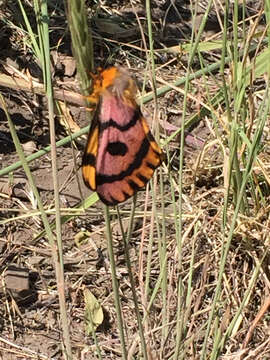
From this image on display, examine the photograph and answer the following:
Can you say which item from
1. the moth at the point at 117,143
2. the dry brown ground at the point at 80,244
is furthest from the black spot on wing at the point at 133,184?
the dry brown ground at the point at 80,244

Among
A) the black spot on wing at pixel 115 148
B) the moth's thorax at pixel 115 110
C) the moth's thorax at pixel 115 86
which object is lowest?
the black spot on wing at pixel 115 148

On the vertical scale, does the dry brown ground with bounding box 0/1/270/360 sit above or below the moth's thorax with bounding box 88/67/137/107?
below

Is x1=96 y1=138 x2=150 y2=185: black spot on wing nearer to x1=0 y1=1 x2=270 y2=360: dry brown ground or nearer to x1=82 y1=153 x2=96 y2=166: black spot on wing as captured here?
x1=82 y1=153 x2=96 y2=166: black spot on wing

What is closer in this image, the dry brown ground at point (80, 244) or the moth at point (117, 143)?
the moth at point (117, 143)

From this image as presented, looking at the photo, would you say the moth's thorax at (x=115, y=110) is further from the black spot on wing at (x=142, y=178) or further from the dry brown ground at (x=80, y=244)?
the dry brown ground at (x=80, y=244)

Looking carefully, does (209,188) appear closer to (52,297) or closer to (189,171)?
(189,171)

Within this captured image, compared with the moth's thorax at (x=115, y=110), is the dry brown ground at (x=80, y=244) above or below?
below

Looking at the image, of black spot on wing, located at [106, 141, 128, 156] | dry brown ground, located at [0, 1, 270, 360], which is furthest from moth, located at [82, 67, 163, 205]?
dry brown ground, located at [0, 1, 270, 360]

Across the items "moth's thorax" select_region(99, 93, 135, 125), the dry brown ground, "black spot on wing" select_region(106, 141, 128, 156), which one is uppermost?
"moth's thorax" select_region(99, 93, 135, 125)
